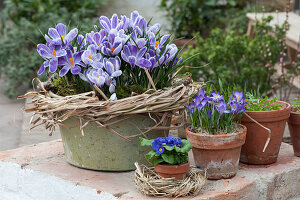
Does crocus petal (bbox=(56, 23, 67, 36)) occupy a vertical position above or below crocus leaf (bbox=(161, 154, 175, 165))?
above

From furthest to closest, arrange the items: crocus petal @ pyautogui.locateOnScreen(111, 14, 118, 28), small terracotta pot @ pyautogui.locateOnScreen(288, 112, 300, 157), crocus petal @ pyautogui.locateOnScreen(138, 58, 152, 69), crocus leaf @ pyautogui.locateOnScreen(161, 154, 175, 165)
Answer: small terracotta pot @ pyautogui.locateOnScreen(288, 112, 300, 157)
crocus petal @ pyautogui.locateOnScreen(111, 14, 118, 28)
crocus petal @ pyautogui.locateOnScreen(138, 58, 152, 69)
crocus leaf @ pyautogui.locateOnScreen(161, 154, 175, 165)

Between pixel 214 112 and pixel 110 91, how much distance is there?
44 cm

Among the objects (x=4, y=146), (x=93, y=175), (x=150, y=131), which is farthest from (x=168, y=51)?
(x=4, y=146)

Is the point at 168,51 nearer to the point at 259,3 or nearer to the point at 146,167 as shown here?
the point at 146,167

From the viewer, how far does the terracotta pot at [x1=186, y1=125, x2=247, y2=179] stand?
189cm

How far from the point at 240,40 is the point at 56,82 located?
82.1 inches

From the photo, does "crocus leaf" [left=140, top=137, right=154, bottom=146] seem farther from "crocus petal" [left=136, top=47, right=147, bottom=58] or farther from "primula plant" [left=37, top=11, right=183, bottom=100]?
"crocus petal" [left=136, top=47, right=147, bottom=58]

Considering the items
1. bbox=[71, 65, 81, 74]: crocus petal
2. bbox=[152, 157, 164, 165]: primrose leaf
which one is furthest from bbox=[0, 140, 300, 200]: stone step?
bbox=[71, 65, 81, 74]: crocus petal

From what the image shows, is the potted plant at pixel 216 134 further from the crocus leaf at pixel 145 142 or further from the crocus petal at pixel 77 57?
the crocus petal at pixel 77 57

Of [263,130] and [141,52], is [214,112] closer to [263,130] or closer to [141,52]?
[263,130]

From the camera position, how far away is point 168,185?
1780 millimetres

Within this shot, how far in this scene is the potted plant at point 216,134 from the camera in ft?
6.21

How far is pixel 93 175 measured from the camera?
2012 mm

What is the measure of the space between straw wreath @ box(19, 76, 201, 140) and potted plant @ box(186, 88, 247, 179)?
9cm
